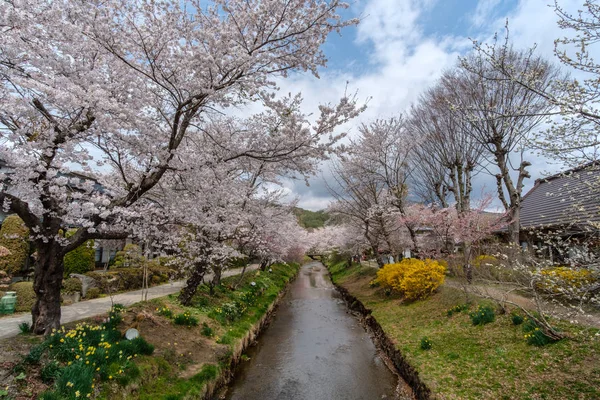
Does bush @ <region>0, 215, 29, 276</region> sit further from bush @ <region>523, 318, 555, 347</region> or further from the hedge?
bush @ <region>523, 318, 555, 347</region>

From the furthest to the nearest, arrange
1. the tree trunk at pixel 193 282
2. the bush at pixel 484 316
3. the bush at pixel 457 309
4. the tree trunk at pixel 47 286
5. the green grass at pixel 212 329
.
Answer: the tree trunk at pixel 193 282
the bush at pixel 457 309
the bush at pixel 484 316
the tree trunk at pixel 47 286
the green grass at pixel 212 329

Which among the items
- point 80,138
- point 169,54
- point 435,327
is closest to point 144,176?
point 80,138

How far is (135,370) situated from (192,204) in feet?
12.6

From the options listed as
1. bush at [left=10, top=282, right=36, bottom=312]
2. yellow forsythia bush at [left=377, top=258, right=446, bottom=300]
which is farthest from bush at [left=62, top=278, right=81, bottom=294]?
yellow forsythia bush at [left=377, top=258, right=446, bottom=300]

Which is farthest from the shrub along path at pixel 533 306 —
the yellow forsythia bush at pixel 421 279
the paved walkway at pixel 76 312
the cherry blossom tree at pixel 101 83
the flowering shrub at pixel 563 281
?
the paved walkway at pixel 76 312

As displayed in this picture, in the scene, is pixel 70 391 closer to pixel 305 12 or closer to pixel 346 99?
pixel 346 99

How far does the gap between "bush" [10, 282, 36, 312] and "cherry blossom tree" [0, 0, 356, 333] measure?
4.39 m

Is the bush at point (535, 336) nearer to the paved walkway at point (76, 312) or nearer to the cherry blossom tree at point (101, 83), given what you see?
the cherry blossom tree at point (101, 83)

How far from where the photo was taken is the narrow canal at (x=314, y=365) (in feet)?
24.0

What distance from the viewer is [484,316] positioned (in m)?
8.34

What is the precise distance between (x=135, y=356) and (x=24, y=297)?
6459 mm

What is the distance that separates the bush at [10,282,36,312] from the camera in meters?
9.34

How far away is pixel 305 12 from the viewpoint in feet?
19.1

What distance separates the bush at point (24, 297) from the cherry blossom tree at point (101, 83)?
14.4 feet
